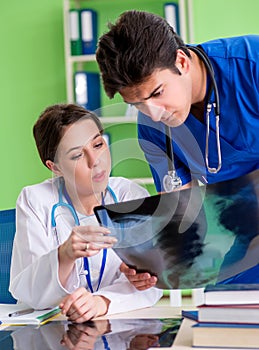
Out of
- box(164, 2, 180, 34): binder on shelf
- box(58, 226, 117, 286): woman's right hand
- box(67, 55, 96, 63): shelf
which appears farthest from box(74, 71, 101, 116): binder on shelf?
box(58, 226, 117, 286): woman's right hand

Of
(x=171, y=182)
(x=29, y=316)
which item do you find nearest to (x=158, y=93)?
(x=171, y=182)

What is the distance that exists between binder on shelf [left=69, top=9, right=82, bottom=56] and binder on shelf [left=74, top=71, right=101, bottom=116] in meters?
0.14

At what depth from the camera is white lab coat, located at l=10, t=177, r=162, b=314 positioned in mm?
1627

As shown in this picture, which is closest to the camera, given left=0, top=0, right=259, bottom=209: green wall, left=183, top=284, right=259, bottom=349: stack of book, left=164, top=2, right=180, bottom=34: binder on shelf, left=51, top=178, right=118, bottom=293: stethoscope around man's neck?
left=183, top=284, right=259, bottom=349: stack of book

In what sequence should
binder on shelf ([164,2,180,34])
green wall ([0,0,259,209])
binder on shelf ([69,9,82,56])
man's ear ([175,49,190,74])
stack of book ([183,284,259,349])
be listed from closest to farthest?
1. stack of book ([183,284,259,349])
2. man's ear ([175,49,190,74])
3. binder on shelf ([164,2,180,34])
4. binder on shelf ([69,9,82,56])
5. green wall ([0,0,259,209])

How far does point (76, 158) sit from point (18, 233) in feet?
1.23

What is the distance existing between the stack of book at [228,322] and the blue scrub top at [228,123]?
399mm

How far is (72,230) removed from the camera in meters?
1.59

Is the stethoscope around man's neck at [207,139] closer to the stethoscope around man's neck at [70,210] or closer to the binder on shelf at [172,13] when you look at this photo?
the stethoscope around man's neck at [70,210]

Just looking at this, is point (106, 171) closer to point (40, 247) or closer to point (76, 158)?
point (76, 158)

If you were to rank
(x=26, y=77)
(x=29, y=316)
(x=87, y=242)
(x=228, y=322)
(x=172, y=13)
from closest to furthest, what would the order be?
1. (x=228, y=322)
2. (x=87, y=242)
3. (x=29, y=316)
4. (x=172, y=13)
5. (x=26, y=77)

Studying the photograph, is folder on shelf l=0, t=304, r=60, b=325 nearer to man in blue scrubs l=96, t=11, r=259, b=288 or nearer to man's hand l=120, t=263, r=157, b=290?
man's hand l=120, t=263, r=157, b=290

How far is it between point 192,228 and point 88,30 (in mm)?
2792

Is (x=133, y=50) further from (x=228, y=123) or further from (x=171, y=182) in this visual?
(x=228, y=123)
